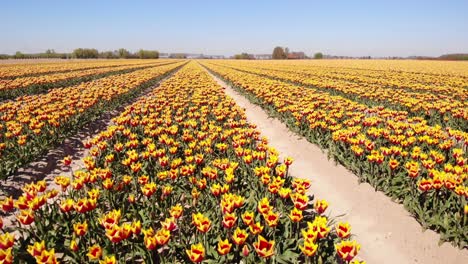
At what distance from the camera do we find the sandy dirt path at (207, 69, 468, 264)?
515cm

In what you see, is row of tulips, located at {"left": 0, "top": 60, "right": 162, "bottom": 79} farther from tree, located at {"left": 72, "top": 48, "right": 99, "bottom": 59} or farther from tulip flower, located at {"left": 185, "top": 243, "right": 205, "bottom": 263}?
tree, located at {"left": 72, "top": 48, "right": 99, "bottom": 59}

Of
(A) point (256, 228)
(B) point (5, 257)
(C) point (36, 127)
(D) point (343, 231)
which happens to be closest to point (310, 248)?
(D) point (343, 231)

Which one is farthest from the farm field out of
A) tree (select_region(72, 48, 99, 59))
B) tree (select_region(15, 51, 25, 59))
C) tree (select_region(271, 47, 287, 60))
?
tree (select_region(72, 48, 99, 59))

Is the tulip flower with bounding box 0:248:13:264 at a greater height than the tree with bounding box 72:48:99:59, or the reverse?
the tree with bounding box 72:48:99:59

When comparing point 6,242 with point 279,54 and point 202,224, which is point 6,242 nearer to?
point 202,224

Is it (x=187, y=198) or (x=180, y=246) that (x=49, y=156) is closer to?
(x=187, y=198)

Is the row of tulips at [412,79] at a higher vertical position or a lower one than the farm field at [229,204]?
higher

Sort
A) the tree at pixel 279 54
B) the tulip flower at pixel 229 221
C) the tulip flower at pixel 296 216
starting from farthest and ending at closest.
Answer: the tree at pixel 279 54
the tulip flower at pixel 296 216
the tulip flower at pixel 229 221

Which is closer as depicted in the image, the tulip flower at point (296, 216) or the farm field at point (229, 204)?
the farm field at point (229, 204)

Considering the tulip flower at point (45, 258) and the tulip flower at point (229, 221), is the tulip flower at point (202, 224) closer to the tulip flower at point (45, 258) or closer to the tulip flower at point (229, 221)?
the tulip flower at point (229, 221)

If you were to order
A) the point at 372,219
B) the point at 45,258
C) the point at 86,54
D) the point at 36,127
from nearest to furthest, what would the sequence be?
the point at 45,258, the point at 372,219, the point at 36,127, the point at 86,54

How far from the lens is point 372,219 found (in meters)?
6.28

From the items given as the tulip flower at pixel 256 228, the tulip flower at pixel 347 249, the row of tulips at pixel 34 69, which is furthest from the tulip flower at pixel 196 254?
the row of tulips at pixel 34 69

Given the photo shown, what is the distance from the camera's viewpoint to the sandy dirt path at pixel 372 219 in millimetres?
5152
